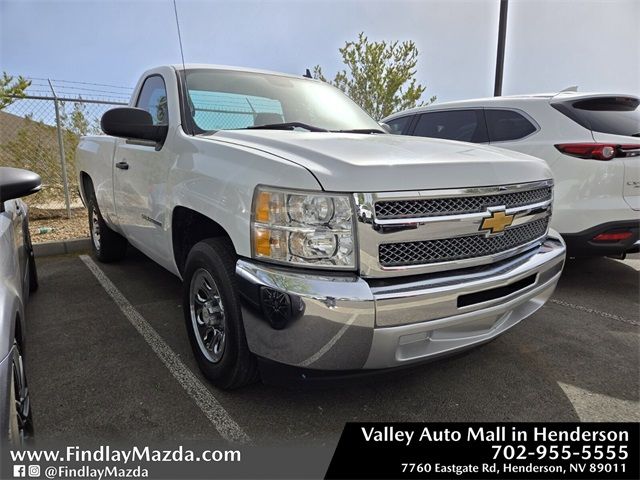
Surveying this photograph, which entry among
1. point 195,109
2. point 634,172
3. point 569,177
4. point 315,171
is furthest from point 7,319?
point 634,172

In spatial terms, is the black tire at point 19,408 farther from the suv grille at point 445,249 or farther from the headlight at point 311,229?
the suv grille at point 445,249

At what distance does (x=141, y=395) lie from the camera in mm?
2439

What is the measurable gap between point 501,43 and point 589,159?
5781 mm

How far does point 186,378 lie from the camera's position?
8.55ft

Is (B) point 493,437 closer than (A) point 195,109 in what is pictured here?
Yes

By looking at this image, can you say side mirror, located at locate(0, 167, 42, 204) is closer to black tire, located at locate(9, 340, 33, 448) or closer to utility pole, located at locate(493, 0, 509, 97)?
black tire, located at locate(9, 340, 33, 448)

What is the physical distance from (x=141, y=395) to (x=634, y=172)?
13.9 ft

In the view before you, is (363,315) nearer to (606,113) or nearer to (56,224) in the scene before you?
(606,113)

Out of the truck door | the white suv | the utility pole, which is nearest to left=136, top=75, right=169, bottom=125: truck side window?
the truck door

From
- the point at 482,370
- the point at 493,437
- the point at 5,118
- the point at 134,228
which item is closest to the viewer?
the point at 493,437

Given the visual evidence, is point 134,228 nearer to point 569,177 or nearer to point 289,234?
point 289,234

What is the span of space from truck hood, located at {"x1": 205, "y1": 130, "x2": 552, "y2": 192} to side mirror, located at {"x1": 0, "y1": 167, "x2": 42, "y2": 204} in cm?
92

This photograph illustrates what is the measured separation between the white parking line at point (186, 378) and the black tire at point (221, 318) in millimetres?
108

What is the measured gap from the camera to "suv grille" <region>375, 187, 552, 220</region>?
183 centimetres
